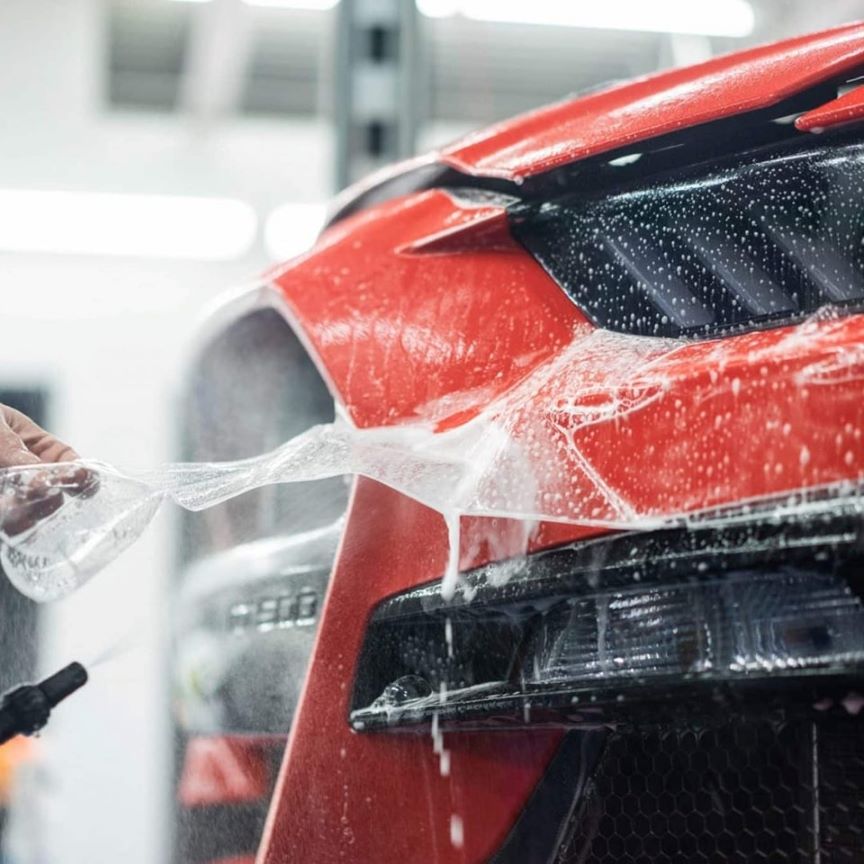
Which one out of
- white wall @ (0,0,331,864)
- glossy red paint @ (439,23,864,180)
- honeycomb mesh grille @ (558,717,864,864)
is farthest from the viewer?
white wall @ (0,0,331,864)

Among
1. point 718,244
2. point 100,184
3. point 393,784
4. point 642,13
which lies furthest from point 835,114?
point 100,184

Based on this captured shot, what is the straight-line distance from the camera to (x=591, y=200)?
115cm

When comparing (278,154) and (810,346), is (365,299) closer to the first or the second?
(810,346)

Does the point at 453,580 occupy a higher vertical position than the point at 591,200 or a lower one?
lower

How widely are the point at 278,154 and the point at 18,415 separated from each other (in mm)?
7789

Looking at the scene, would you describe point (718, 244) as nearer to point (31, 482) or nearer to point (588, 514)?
point (588, 514)

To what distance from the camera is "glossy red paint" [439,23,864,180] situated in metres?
1.05

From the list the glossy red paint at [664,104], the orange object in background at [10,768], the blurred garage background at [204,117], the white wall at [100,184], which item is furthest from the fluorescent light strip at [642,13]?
the glossy red paint at [664,104]

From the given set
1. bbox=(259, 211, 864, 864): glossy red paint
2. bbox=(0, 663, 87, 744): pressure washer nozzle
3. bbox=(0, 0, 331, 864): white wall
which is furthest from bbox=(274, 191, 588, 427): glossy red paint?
bbox=(0, 0, 331, 864): white wall

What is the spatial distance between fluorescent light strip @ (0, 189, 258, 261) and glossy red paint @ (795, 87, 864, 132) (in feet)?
23.1

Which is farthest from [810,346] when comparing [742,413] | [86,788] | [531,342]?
[86,788]

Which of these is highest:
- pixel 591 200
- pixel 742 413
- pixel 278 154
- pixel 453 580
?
pixel 278 154

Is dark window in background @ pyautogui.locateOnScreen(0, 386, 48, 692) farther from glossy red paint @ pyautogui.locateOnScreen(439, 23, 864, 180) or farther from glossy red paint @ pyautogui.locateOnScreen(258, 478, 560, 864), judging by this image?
glossy red paint @ pyautogui.locateOnScreen(439, 23, 864, 180)

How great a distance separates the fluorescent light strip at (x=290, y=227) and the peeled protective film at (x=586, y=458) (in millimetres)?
7160
